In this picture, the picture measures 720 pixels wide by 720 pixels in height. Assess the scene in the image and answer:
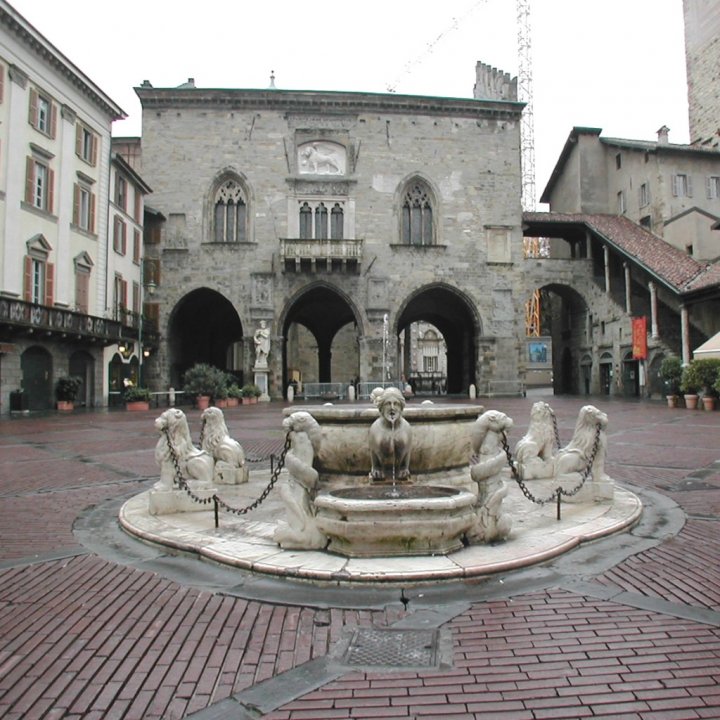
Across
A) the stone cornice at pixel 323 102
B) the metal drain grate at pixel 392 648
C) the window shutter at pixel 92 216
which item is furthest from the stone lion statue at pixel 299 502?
the stone cornice at pixel 323 102

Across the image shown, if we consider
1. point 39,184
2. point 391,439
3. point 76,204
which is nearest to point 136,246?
point 76,204

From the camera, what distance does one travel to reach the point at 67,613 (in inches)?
152

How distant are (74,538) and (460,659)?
13.5 ft

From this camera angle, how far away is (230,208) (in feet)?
113

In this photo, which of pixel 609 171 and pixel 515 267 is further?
pixel 609 171

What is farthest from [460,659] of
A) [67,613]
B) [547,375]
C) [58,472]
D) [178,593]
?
[547,375]

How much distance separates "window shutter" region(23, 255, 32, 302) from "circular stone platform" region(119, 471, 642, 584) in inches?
780

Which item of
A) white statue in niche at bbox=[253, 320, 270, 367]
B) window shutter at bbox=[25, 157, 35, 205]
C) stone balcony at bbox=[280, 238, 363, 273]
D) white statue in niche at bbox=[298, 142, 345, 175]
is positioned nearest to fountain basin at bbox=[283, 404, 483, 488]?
window shutter at bbox=[25, 157, 35, 205]

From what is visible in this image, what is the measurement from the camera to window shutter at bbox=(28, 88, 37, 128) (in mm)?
23711

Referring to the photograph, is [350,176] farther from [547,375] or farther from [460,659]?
[547,375]

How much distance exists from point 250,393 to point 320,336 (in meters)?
16.2

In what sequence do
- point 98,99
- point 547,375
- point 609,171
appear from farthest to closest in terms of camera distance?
1. point 547,375
2. point 609,171
3. point 98,99

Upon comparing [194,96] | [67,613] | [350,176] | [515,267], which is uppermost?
[194,96]

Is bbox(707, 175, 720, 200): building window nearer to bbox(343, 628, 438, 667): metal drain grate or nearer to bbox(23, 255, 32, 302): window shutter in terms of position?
bbox(23, 255, 32, 302): window shutter
